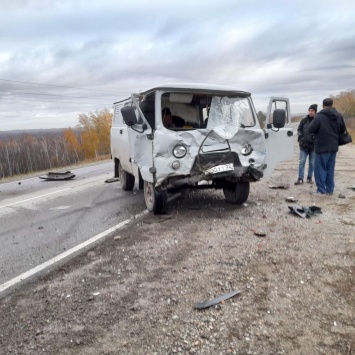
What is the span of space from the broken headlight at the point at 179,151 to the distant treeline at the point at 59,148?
41064 millimetres

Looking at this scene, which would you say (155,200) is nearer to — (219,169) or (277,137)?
(219,169)

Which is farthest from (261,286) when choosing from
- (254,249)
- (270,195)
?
(270,195)

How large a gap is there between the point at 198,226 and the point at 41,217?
351 cm

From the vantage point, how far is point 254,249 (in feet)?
16.1

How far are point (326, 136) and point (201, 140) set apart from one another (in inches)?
120

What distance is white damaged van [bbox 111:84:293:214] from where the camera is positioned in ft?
20.9

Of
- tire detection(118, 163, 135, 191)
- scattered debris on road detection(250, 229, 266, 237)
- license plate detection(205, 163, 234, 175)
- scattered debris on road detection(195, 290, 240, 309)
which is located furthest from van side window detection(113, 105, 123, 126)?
scattered debris on road detection(195, 290, 240, 309)

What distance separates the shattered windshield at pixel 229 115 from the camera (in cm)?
677

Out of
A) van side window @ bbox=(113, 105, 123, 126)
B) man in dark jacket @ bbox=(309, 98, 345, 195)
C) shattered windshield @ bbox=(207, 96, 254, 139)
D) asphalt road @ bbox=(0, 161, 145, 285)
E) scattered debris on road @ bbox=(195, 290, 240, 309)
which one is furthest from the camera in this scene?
van side window @ bbox=(113, 105, 123, 126)

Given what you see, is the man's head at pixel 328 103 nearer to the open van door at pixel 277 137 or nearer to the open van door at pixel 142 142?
the open van door at pixel 277 137

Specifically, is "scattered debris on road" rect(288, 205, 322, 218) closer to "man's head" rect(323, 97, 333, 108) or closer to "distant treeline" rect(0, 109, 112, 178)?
"man's head" rect(323, 97, 333, 108)

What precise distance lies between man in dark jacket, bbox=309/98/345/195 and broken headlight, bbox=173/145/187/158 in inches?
126

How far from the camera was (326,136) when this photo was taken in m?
7.94

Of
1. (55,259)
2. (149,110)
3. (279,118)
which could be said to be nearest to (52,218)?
(55,259)
